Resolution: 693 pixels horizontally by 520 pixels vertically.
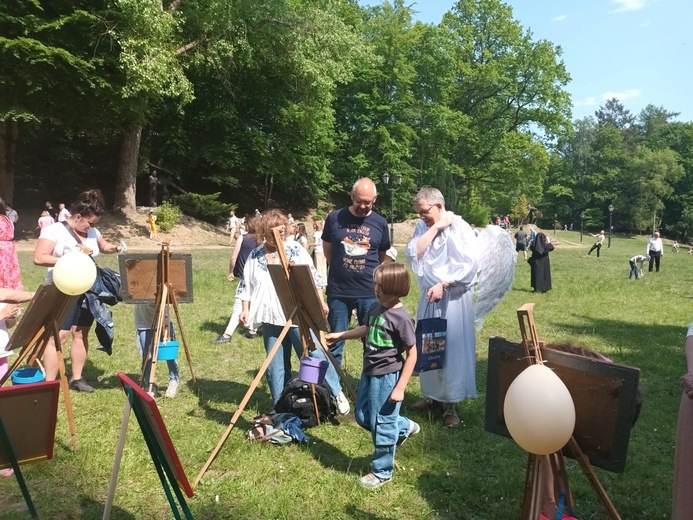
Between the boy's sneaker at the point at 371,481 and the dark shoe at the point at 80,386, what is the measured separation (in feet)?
10.4

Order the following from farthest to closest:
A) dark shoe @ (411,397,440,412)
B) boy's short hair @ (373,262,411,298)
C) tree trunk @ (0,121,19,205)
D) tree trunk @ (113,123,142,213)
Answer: tree trunk @ (113,123,142,213)
tree trunk @ (0,121,19,205)
dark shoe @ (411,397,440,412)
boy's short hair @ (373,262,411,298)

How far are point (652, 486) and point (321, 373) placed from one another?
238 cm

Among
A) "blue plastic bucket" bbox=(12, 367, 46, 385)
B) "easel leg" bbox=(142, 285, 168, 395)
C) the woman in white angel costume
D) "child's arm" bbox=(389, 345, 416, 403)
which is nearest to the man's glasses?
the woman in white angel costume

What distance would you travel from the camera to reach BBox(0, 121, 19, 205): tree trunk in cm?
2361

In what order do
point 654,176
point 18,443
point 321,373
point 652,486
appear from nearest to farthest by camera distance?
point 18,443, point 652,486, point 321,373, point 654,176

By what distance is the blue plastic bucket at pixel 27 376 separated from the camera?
3819 millimetres

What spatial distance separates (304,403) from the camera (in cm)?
466

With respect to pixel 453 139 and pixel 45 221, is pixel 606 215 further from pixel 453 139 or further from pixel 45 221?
pixel 45 221

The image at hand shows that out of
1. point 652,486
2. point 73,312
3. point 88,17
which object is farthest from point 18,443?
point 88,17

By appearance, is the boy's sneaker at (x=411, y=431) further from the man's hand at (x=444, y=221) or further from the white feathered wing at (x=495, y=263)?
the man's hand at (x=444, y=221)

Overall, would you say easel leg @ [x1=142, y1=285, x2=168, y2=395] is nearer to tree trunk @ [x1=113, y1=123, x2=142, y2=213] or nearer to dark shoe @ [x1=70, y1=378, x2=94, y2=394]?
dark shoe @ [x1=70, y1=378, x2=94, y2=394]

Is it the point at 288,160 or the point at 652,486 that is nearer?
the point at 652,486

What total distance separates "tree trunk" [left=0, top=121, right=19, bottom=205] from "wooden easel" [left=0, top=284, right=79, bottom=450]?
22.8 metres

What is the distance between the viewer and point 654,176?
6538 cm
